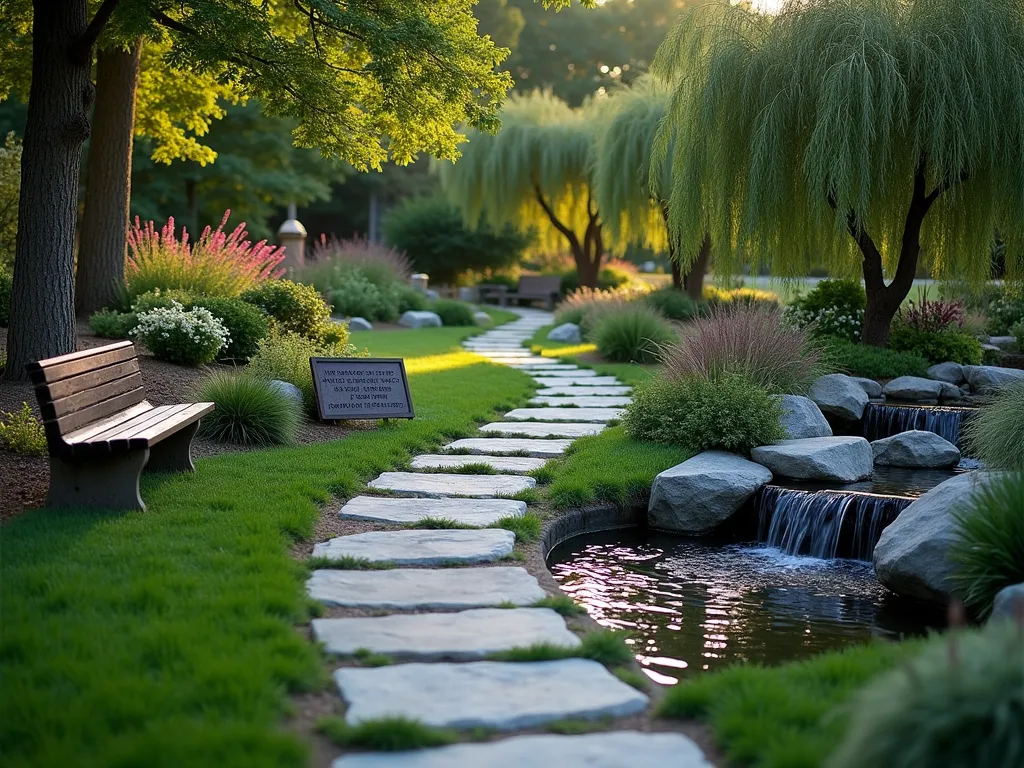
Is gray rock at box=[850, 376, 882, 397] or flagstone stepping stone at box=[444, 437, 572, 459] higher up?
gray rock at box=[850, 376, 882, 397]

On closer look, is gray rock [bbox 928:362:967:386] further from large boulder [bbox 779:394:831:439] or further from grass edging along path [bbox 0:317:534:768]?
grass edging along path [bbox 0:317:534:768]

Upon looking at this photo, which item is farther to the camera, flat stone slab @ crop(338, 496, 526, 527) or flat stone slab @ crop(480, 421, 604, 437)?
flat stone slab @ crop(480, 421, 604, 437)

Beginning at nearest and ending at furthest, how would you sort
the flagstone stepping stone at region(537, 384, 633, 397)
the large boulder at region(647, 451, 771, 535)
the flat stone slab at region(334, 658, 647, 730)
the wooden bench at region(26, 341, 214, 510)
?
the flat stone slab at region(334, 658, 647, 730)
the wooden bench at region(26, 341, 214, 510)
the large boulder at region(647, 451, 771, 535)
the flagstone stepping stone at region(537, 384, 633, 397)

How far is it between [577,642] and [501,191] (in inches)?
869

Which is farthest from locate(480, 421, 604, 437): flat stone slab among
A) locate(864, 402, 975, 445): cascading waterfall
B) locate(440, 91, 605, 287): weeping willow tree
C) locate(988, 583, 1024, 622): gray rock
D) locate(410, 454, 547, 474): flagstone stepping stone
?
locate(440, 91, 605, 287): weeping willow tree

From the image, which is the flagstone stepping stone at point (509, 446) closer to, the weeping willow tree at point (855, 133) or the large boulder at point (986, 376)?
the weeping willow tree at point (855, 133)

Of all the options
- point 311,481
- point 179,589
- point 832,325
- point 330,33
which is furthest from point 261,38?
point 832,325

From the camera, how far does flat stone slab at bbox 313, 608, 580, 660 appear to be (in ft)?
Answer: 12.4

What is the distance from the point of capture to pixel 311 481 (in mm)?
6465

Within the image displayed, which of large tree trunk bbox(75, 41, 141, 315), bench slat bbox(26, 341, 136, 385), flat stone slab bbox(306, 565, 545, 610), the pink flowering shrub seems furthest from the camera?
the pink flowering shrub

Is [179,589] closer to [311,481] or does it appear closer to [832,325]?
[311,481]

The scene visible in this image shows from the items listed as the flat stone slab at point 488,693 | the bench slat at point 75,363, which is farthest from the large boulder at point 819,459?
the bench slat at point 75,363

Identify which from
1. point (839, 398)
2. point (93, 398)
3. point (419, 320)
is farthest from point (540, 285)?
point (93, 398)

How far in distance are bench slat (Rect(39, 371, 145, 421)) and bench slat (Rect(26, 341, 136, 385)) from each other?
4.6 inches
